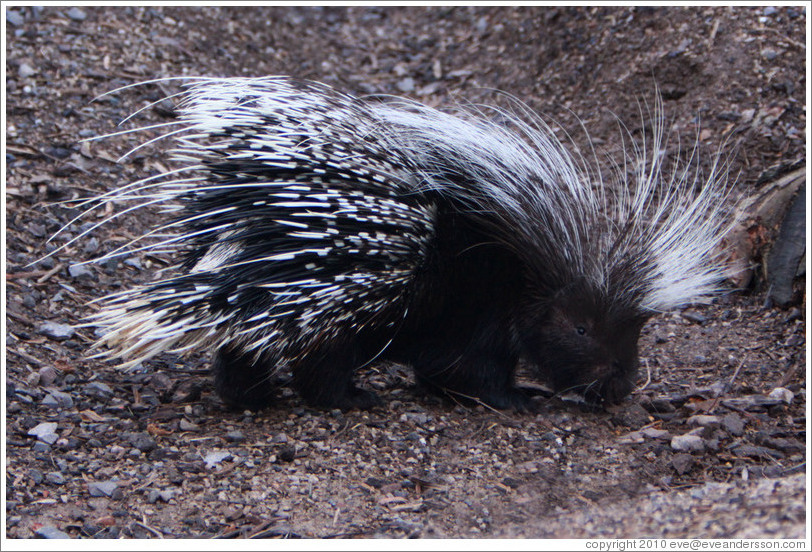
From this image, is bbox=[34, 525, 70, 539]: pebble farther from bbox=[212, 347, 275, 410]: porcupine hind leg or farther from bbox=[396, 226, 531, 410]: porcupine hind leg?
bbox=[396, 226, 531, 410]: porcupine hind leg

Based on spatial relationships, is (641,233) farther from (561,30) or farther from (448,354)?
(561,30)

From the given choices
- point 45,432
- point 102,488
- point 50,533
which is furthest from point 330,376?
point 50,533

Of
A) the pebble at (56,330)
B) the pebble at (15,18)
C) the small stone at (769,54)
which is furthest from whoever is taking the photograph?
the pebble at (15,18)

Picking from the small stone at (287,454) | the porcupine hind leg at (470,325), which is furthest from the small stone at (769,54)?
the small stone at (287,454)

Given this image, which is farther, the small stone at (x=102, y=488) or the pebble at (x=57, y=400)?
the pebble at (x=57, y=400)

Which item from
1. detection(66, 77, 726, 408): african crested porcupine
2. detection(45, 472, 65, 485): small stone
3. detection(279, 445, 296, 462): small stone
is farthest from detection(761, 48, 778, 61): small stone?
detection(45, 472, 65, 485): small stone

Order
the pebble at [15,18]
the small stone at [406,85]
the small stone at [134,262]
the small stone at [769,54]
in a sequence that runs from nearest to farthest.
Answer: the small stone at [134,262], the small stone at [769,54], the pebble at [15,18], the small stone at [406,85]

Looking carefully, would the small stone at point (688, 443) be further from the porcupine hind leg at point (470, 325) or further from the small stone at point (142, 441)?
the small stone at point (142, 441)

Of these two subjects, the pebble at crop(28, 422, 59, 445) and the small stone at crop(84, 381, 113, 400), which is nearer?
the pebble at crop(28, 422, 59, 445)
